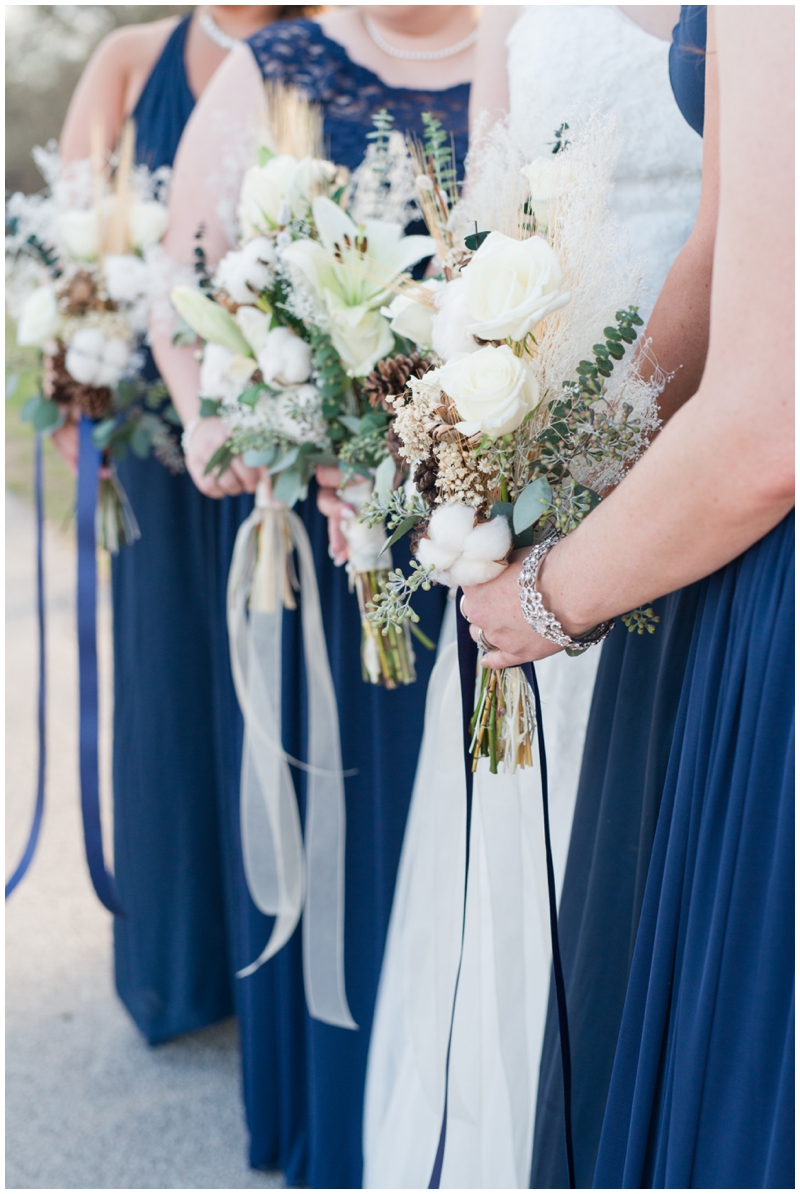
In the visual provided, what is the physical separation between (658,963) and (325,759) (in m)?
0.99

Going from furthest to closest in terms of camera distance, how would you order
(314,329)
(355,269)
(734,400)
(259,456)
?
(259,456) → (314,329) → (355,269) → (734,400)

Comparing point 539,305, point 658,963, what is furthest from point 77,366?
point 658,963

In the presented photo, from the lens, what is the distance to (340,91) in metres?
2.02

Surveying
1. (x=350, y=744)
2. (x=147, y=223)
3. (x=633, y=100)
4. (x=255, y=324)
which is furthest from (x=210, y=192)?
(x=350, y=744)

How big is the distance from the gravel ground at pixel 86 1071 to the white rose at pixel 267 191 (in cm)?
198

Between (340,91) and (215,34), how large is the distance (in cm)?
69

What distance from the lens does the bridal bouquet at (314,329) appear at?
1.45 meters

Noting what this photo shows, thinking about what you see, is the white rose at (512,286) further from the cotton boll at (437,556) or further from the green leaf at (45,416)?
the green leaf at (45,416)

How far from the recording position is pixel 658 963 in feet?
3.63

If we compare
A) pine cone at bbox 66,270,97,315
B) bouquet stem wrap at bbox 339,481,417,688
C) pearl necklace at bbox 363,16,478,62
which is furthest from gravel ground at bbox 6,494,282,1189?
pearl necklace at bbox 363,16,478,62

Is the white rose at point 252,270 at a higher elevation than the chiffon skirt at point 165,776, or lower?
higher

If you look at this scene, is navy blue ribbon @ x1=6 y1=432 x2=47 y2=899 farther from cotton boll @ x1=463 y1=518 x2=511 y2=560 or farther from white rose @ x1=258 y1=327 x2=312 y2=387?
cotton boll @ x1=463 y1=518 x2=511 y2=560

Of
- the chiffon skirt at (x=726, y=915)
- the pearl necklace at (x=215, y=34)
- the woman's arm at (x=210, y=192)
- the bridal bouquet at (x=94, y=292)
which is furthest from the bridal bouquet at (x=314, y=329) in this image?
the pearl necklace at (x=215, y=34)

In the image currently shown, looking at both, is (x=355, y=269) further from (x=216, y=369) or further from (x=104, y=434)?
(x=104, y=434)
